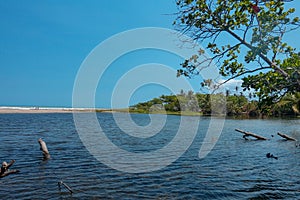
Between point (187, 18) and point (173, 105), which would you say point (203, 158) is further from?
point (173, 105)

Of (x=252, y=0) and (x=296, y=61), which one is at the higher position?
(x=252, y=0)

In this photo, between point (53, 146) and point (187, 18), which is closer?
point (187, 18)

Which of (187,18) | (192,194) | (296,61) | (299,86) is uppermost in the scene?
(187,18)

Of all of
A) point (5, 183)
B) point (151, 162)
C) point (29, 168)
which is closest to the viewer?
point (5, 183)

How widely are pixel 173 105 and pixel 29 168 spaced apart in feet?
500

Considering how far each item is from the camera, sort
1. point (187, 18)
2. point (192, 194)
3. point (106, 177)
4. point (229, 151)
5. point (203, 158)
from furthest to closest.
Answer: point (229, 151) < point (203, 158) < point (106, 177) < point (192, 194) < point (187, 18)

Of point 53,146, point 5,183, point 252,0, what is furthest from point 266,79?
point 53,146

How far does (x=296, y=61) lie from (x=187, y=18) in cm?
295

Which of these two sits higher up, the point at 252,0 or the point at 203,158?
the point at 252,0

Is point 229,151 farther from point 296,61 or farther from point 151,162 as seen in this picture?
point 296,61

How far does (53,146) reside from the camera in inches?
1008

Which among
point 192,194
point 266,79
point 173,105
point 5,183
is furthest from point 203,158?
point 173,105

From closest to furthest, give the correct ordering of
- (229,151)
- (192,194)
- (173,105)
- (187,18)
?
(187,18) < (192,194) < (229,151) < (173,105)

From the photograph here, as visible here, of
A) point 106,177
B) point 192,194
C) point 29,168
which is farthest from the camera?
point 29,168
